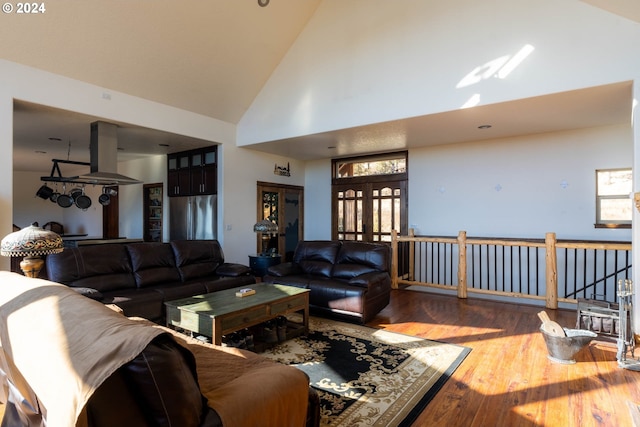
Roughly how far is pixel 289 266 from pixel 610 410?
3641mm

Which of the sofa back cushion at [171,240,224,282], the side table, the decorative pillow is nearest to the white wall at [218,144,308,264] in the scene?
the side table

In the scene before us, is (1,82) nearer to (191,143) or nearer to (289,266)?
(191,143)

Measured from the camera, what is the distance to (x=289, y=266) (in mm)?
4969

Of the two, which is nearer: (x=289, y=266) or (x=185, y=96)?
(x=289, y=266)

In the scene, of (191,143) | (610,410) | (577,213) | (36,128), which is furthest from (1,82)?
(577,213)

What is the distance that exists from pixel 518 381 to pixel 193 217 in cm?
602

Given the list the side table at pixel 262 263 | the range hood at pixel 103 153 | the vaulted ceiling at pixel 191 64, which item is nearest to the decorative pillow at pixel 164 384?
the vaulted ceiling at pixel 191 64

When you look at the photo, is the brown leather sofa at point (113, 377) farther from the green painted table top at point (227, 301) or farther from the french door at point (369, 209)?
the french door at point (369, 209)

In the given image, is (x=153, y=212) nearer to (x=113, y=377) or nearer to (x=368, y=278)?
(x=368, y=278)

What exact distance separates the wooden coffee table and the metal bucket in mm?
2323

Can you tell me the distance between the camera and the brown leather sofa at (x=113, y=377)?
1.11 metres

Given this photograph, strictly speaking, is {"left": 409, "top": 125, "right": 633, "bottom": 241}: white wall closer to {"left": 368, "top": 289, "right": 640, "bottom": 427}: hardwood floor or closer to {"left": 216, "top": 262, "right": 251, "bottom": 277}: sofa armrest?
{"left": 368, "top": 289, "right": 640, "bottom": 427}: hardwood floor

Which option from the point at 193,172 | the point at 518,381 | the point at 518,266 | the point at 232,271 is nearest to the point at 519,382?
the point at 518,381

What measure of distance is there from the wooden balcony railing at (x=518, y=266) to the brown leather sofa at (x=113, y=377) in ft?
15.0
